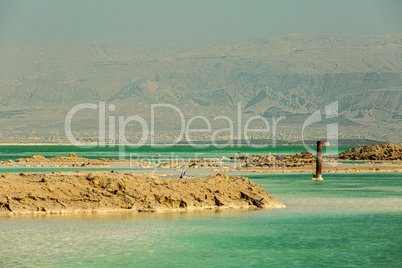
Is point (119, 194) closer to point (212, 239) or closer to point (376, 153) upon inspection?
point (212, 239)

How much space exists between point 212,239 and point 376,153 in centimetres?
6420

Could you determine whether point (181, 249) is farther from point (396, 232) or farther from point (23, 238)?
point (396, 232)

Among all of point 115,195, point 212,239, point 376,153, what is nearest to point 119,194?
point 115,195

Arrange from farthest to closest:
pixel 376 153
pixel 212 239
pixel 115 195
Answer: pixel 376 153, pixel 115 195, pixel 212 239

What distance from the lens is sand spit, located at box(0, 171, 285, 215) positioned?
22.6m

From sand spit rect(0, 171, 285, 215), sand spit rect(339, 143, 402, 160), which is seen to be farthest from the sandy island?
sand spit rect(339, 143, 402, 160)

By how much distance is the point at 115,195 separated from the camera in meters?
23.5

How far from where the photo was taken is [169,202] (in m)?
24.0

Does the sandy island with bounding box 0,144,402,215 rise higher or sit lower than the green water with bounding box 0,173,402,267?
higher

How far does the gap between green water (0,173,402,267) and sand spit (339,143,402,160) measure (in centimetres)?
5314

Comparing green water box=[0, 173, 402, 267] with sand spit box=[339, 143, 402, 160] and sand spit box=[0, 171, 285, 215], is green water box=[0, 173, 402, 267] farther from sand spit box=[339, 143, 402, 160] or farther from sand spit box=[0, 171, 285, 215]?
sand spit box=[339, 143, 402, 160]

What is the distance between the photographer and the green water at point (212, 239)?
1598cm

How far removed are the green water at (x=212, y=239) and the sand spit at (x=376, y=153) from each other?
53.1m

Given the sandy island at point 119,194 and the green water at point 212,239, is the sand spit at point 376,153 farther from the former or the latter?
the sandy island at point 119,194
